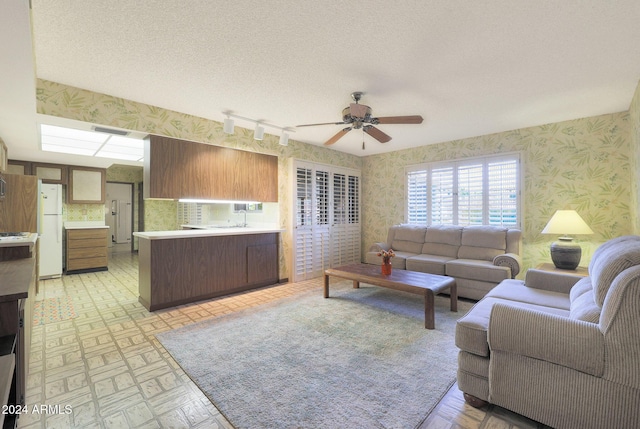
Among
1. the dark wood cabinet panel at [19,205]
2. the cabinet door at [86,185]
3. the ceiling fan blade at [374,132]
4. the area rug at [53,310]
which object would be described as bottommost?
the area rug at [53,310]

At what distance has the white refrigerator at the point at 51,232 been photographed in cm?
492

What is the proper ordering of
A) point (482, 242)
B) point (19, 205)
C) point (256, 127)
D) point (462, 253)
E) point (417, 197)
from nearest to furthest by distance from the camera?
point (256, 127) < point (19, 205) < point (482, 242) < point (462, 253) < point (417, 197)

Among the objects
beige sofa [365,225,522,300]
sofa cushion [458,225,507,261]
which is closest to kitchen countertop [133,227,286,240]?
beige sofa [365,225,522,300]

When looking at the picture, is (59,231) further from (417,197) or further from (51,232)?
(417,197)

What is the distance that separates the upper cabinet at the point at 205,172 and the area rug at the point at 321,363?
1763 millimetres

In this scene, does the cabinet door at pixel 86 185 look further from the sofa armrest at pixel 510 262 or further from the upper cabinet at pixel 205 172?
the sofa armrest at pixel 510 262

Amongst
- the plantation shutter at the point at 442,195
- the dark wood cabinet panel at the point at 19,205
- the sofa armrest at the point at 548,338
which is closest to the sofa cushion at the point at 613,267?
the sofa armrest at the point at 548,338

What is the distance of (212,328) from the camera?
2895 millimetres

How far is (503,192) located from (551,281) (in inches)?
86.5

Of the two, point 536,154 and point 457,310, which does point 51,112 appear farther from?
point 536,154

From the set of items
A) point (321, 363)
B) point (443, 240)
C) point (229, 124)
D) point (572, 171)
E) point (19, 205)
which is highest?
point (229, 124)

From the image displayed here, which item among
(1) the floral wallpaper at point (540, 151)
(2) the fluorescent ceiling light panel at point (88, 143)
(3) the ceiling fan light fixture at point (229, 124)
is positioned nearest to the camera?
(1) the floral wallpaper at point (540, 151)

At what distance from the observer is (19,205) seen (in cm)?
395

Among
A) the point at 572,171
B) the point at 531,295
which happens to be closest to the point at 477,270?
the point at 531,295
